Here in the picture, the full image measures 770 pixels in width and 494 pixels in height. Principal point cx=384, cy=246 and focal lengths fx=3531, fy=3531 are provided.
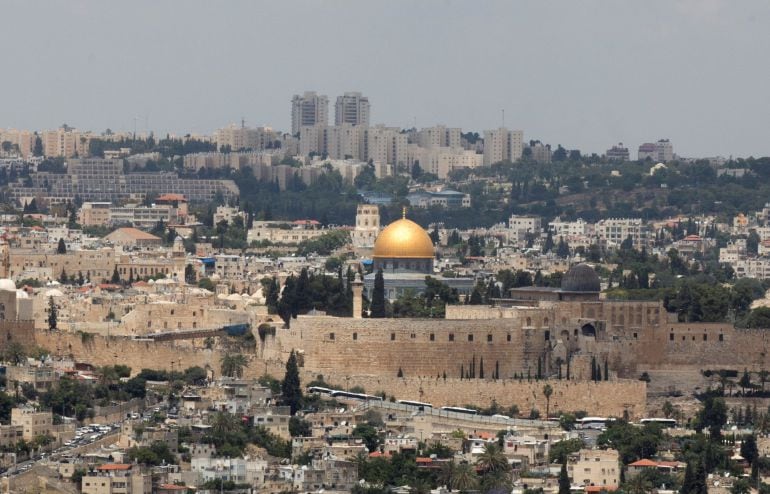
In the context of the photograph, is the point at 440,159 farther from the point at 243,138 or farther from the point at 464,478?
the point at 464,478

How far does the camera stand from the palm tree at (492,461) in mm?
69500

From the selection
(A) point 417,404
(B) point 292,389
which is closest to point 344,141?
(A) point 417,404

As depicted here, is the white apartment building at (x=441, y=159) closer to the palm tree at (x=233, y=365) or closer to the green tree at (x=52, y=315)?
the green tree at (x=52, y=315)

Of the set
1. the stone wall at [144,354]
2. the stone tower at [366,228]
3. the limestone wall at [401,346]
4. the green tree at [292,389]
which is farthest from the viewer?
the stone tower at [366,228]

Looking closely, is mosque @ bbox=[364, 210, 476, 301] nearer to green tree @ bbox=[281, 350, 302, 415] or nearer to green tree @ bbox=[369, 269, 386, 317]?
green tree @ bbox=[369, 269, 386, 317]

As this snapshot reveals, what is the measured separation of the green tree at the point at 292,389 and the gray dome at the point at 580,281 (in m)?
9.41

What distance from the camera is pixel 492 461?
6962cm

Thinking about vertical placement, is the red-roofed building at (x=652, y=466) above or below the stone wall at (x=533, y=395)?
below

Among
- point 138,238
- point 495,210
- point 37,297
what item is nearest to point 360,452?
point 37,297

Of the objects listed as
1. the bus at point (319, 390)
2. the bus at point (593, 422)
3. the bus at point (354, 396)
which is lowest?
the bus at point (593, 422)

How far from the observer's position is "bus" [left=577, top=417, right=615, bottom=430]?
7538cm

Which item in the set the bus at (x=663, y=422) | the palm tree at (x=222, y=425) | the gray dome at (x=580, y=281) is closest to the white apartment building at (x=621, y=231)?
the gray dome at (x=580, y=281)

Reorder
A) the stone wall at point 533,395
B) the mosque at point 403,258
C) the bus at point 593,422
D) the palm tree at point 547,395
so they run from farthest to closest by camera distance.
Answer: the mosque at point 403,258, the stone wall at point 533,395, the palm tree at point 547,395, the bus at point 593,422

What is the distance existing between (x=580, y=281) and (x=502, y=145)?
107 m
